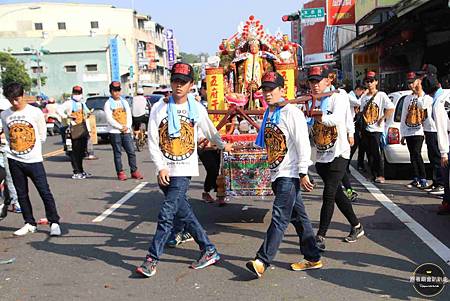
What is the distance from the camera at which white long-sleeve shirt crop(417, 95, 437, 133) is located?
8008 mm

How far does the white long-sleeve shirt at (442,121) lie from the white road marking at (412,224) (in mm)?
924

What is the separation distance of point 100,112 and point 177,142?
13784mm

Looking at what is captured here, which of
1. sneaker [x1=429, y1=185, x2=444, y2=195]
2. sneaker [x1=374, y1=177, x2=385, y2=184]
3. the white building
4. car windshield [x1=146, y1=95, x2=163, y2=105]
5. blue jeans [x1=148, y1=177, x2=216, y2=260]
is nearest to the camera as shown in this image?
blue jeans [x1=148, y1=177, x2=216, y2=260]

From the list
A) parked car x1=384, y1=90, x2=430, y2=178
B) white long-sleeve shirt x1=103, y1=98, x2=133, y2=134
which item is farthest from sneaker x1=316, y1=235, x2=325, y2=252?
white long-sleeve shirt x1=103, y1=98, x2=133, y2=134

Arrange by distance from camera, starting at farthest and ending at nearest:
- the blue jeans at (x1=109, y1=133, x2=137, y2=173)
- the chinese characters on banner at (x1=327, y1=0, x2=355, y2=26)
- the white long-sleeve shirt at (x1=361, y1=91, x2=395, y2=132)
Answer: the chinese characters on banner at (x1=327, y1=0, x2=355, y2=26)
the blue jeans at (x1=109, y1=133, x2=137, y2=173)
the white long-sleeve shirt at (x1=361, y1=91, x2=395, y2=132)

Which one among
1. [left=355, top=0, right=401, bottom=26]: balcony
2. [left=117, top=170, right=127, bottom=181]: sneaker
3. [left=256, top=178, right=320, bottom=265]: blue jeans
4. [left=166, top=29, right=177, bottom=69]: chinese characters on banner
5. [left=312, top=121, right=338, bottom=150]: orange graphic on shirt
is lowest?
[left=117, top=170, right=127, bottom=181]: sneaker

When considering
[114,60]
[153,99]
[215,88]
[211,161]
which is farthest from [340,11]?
[114,60]

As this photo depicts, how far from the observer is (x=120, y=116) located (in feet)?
35.0

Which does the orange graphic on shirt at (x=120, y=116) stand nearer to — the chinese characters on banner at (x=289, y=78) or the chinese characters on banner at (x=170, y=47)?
the chinese characters on banner at (x=289, y=78)

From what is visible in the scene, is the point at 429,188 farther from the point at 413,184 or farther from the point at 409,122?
the point at 409,122

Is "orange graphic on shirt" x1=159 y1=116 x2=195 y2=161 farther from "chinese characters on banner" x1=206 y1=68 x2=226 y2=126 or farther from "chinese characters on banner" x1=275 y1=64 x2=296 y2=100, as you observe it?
"chinese characters on banner" x1=206 y1=68 x2=226 y2=126

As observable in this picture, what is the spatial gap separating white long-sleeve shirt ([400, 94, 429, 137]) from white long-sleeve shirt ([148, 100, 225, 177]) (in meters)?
4.60

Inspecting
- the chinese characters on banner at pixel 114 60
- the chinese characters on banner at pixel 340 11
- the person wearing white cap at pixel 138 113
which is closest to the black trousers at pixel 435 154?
the person wearing white cap at pixel 138 113

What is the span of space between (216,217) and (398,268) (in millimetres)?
2890
